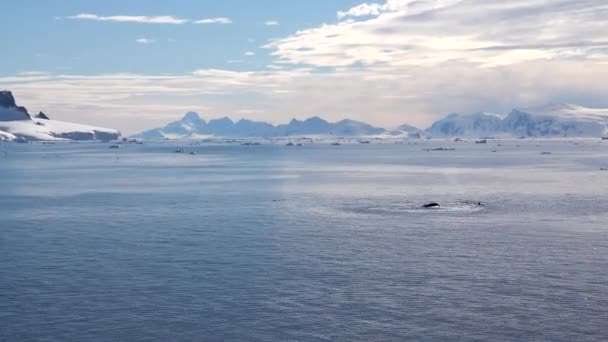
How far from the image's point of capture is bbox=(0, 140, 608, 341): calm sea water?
2845cm

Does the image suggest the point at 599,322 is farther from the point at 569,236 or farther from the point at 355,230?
the point at 355,230

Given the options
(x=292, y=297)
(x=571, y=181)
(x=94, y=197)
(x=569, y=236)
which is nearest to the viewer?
(x=292, y=297)

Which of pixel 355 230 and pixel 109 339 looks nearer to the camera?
pixel 109 339

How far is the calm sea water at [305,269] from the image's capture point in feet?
93.4

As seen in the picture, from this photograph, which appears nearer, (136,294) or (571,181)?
(136,294)

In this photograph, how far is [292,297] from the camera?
3278 cm

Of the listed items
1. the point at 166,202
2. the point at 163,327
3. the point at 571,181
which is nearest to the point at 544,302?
the point at 163,327

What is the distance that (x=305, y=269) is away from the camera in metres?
38.7

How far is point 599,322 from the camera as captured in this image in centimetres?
2867

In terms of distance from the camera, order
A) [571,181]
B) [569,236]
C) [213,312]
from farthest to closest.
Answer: [571,181] < [569,236] < [213,312]

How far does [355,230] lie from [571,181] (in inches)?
2349

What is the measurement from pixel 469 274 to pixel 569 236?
52.0 ft

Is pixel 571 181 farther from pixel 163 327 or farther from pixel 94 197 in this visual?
pixel 163 327

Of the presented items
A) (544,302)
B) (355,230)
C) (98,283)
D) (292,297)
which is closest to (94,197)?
(355,230)
